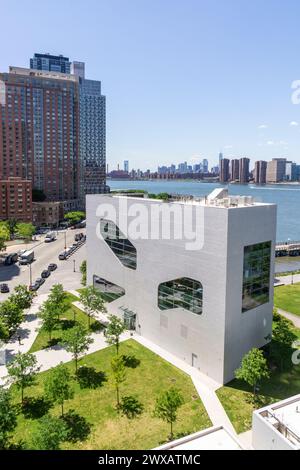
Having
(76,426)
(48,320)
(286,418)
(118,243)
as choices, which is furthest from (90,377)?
(286,418)

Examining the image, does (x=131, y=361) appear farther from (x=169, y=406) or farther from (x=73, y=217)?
(x=73, y=217)

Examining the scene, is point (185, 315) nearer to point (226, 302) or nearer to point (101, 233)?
point (226, 302)

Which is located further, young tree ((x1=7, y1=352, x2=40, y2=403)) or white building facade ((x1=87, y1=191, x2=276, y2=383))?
white building facade ((x1=87, y1=191, x2=276, y2=383))

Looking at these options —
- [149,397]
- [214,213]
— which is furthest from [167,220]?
[149,397]

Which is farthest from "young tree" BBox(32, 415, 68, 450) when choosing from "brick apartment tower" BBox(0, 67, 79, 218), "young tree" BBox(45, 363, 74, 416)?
"brick apartment tower" BBox(0, 67, 79, 218)

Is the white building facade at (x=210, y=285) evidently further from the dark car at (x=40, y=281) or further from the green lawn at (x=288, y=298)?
the dark car at (x=40, y=281)

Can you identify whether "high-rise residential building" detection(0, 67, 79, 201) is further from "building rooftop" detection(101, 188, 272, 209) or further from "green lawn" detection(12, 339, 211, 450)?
"green lawn" detection(12, 339, 211, 450)
